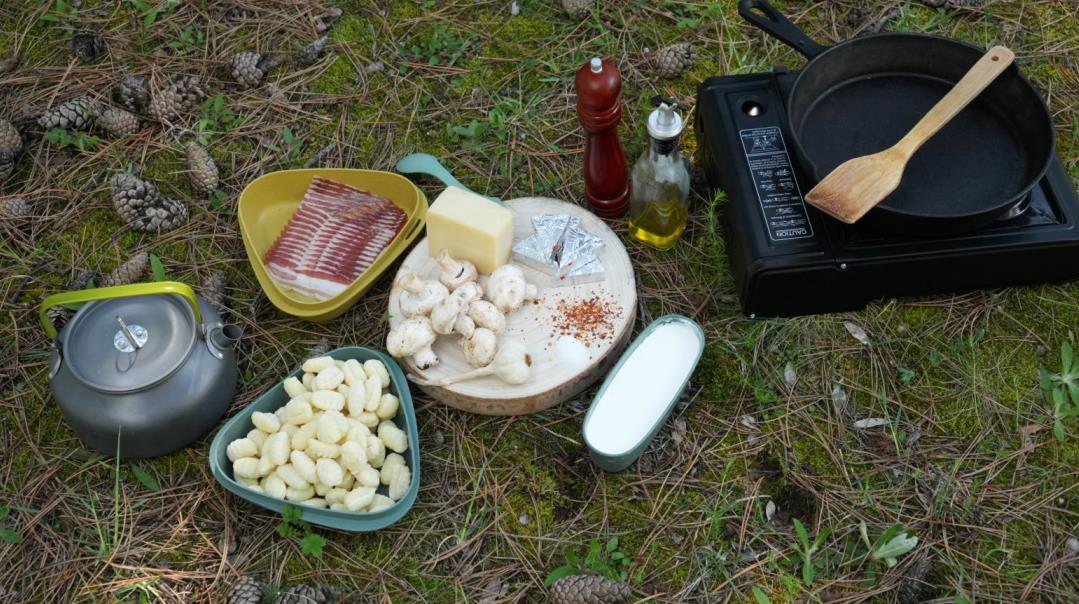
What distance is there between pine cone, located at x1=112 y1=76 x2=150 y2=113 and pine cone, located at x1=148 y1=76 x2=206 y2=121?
0.02m

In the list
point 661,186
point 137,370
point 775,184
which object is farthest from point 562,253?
point 137,370

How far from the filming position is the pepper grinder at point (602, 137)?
6.34ft

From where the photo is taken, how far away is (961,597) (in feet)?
5.80

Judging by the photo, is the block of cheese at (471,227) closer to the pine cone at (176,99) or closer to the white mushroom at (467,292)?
the white mushroom at (467,292)

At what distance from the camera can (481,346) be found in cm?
196

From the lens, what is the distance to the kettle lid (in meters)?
1.90

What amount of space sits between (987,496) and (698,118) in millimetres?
1231

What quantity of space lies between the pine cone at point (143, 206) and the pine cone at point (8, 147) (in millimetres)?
386

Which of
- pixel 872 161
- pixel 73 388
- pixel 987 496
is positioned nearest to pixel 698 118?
pixel 872 161

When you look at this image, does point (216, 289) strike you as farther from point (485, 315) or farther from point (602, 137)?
point (602, 137)

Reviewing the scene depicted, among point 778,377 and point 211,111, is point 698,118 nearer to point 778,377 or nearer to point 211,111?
point 778,377

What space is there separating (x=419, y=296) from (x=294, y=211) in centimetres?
61

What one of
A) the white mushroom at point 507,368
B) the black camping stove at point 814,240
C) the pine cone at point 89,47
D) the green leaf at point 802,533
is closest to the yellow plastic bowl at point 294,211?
the white mushroom at point 507,368

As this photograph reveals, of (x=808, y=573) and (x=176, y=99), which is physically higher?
(x=176, y=99)
